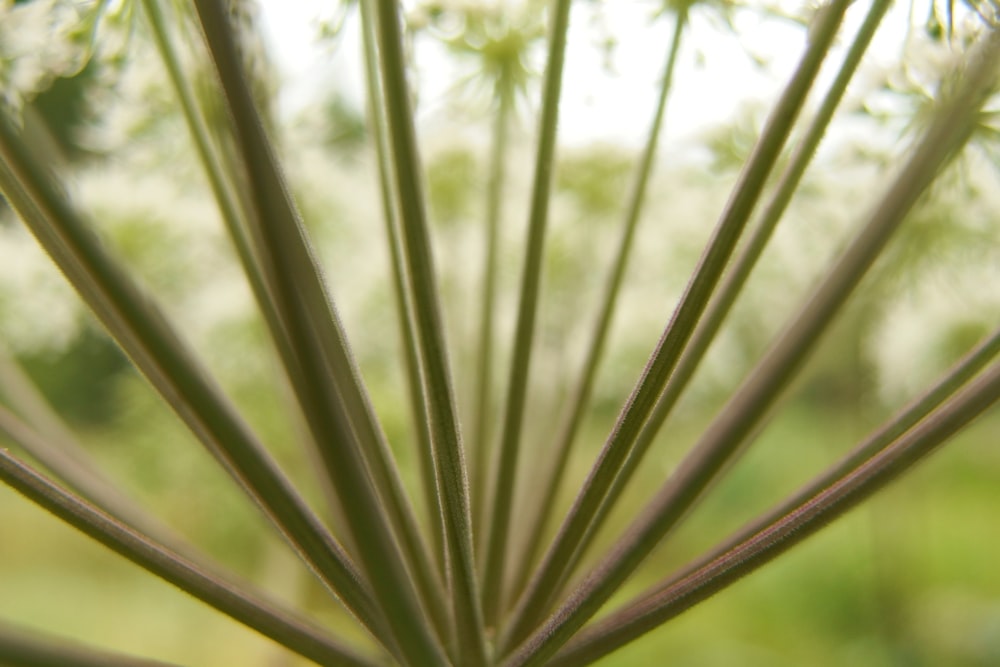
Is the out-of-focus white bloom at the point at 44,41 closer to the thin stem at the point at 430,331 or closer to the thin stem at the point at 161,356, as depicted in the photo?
the thin stem at the point at 161,356

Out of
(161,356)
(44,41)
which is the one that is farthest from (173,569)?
(44,41)

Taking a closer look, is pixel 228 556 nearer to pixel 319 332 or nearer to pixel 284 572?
pixel 284 572

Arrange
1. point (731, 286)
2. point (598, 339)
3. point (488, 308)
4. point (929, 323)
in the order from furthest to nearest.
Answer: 1. point (929, 323)
2. point (488, 308)
3. point (598, 339)
4. point (731, 286)

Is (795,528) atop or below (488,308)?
below

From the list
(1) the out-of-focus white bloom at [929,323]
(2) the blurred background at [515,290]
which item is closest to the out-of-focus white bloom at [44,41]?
(2) the blurred background at [515,290]

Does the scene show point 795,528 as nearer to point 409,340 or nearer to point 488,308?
point 409,340

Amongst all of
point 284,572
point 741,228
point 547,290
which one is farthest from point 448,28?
point 284,572
